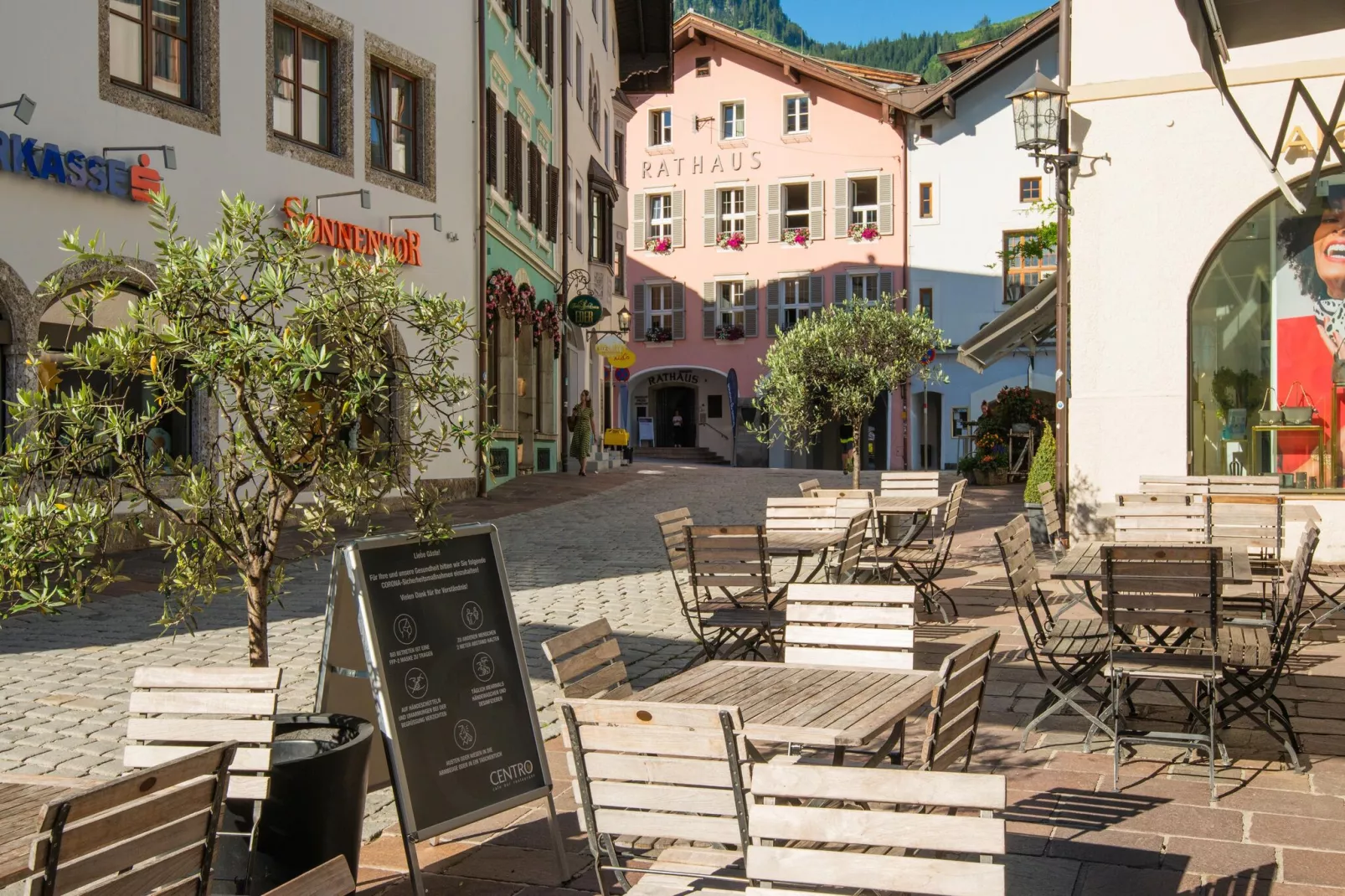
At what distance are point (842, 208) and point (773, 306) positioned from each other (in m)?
3.32

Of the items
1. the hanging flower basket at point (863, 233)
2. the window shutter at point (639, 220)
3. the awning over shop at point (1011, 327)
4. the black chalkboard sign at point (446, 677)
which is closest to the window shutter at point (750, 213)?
the hanging flower basket at point (863, 233)

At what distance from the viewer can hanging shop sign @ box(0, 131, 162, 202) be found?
1119 centimetres

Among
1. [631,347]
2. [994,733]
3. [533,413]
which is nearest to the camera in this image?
[994,733]

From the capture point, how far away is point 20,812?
9.72 feet

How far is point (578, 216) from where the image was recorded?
29.0m

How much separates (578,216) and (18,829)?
26842 millimetres

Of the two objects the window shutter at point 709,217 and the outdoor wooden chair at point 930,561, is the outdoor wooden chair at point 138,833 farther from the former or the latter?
the window shutter at point 709,217

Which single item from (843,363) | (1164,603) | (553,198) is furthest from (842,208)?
(1164,603)

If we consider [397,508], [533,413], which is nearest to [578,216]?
[533,413]

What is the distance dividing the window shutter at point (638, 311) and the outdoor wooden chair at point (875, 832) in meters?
37.9

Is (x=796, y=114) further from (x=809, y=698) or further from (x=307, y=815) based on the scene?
(x=307, y=815)

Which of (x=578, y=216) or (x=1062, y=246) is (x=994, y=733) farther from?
(x=578, y=216)

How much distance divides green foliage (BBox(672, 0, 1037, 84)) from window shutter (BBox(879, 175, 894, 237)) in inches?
793

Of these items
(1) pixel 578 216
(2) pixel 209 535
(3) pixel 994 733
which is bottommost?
(3) pixel 994 733
